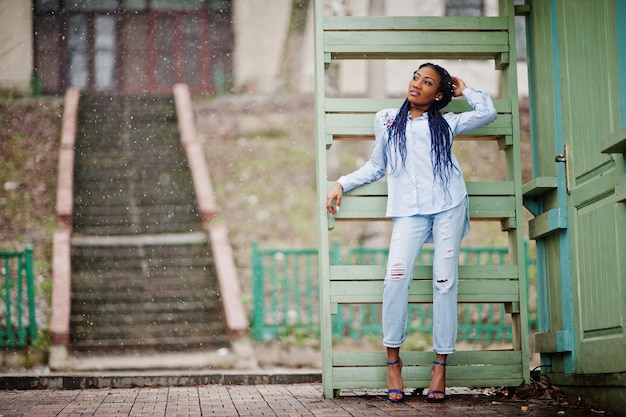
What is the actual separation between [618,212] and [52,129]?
1806 cm

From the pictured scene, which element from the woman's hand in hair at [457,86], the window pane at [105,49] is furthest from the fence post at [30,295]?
the window pane at [105,49]

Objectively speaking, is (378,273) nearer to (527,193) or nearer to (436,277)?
(436,277)

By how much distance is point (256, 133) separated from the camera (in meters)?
20.9

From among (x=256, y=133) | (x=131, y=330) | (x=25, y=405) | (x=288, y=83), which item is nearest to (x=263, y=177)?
(x=256, y=133)

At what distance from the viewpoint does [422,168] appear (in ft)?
18.6

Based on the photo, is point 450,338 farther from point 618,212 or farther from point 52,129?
point 52,129

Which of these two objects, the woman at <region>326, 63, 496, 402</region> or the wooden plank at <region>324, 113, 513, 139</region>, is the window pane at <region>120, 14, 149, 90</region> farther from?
the woman at <region>326, 63, 496, 402</region>

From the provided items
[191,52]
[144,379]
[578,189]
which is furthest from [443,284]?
→ [191,52]

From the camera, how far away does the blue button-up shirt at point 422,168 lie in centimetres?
563

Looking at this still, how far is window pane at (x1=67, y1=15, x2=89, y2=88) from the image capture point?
24.4 meters

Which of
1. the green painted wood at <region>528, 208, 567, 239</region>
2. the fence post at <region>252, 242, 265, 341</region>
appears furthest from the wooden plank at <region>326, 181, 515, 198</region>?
the fence post at <region>252, 242, 265, 341</region>

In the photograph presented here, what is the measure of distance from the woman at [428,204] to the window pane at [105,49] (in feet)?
64.7

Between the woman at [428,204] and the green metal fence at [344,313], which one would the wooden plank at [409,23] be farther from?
the green metal fence at [344,313]

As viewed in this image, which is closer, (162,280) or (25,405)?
(25,405)
